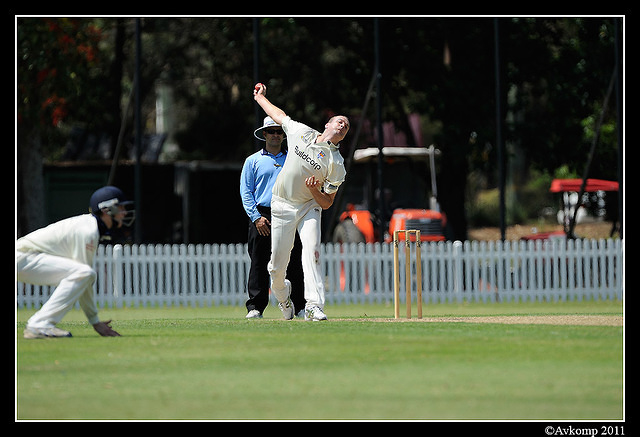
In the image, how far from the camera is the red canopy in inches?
1021

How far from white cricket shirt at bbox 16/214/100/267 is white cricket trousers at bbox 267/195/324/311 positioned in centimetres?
268

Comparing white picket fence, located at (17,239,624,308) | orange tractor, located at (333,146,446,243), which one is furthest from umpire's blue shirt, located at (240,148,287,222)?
orange tractor, located at (333,146,446,243)

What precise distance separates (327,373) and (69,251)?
2.43m

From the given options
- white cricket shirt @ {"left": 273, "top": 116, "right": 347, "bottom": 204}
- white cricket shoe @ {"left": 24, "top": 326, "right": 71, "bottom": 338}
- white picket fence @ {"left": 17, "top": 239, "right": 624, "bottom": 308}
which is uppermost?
white cricket shirt @ {"left": 273, "top": 116, "right": 347, "bottom": 204}

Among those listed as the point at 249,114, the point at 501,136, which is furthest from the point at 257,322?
the point at 249,114

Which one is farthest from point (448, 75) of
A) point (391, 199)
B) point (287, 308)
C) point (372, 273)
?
point (287, 308)

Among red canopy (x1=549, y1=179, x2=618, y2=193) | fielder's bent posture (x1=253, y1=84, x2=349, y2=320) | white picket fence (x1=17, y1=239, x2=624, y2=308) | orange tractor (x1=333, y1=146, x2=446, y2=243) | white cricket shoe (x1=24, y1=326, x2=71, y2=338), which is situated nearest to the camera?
white cricket shoe (x1=24, y1=326, x2=71, y2=338)

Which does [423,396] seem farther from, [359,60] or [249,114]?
[249,114]

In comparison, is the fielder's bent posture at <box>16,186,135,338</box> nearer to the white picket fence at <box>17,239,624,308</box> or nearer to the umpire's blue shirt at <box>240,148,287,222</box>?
the umpire's blue shirt at <box>240,148,287,222</box>

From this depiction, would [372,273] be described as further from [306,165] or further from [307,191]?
[306,165]

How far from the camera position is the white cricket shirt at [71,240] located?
962 centimetres

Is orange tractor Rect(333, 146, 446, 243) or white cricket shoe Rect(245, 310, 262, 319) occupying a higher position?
orange tractor Rect(333, 146, 446, 243)

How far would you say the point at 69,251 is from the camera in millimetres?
9711

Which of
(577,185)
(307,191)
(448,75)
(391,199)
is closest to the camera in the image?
(307,191)
